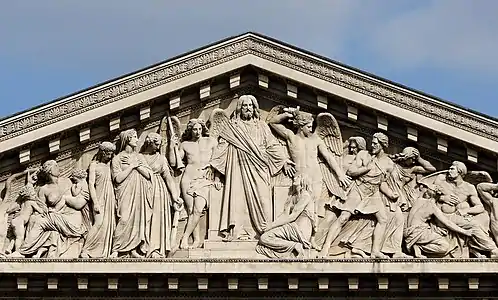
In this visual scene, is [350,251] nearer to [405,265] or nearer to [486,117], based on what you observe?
[405,265]

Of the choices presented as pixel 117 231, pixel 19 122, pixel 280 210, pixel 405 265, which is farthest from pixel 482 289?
pixel 19 122

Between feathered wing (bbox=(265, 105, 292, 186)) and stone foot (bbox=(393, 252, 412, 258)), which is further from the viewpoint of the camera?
feathered wing (bbox=(265, 105, 292, 186))

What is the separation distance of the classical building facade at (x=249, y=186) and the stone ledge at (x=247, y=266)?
0.07 feet

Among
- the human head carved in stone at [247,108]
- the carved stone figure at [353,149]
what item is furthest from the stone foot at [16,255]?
the carved stone figure at [353,149]

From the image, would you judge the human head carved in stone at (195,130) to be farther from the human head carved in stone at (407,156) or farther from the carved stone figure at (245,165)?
the human head carved in stone at (407,156)

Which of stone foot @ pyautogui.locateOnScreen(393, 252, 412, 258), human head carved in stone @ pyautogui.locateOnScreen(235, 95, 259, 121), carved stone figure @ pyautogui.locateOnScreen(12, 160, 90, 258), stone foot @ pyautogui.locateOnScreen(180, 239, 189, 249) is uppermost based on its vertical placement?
human head carved in stone @ pyautogui.locateOnScreen(235, 95, 259, 121)

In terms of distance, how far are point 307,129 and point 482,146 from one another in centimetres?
277

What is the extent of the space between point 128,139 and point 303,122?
278cm

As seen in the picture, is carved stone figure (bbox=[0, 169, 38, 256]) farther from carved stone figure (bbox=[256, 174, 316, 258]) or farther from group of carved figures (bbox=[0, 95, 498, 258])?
carved stone figure (bbox=[256, 174, 316, 258])

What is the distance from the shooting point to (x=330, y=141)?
28344mm

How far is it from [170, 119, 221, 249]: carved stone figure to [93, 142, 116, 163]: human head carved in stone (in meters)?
0.95

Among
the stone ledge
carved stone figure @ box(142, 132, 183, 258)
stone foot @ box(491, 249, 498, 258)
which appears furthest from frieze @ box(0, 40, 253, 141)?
stone foot @ box(491, 249, 498, 258)

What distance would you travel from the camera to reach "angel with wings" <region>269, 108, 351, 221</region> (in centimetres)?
2811

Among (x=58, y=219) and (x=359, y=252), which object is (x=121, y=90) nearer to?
(x=58, y=219)
